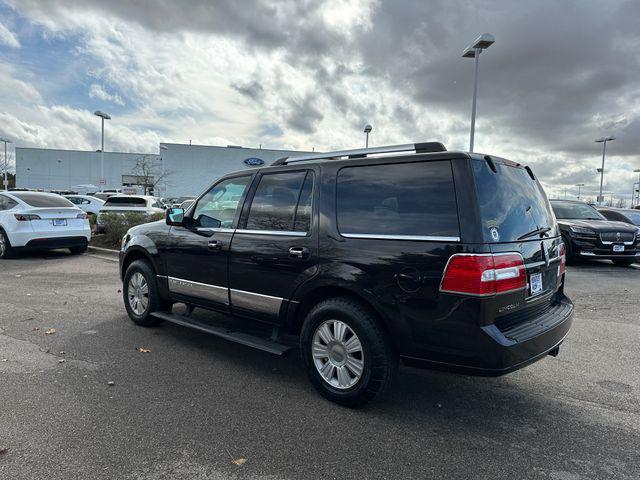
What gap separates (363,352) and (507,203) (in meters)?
1.48

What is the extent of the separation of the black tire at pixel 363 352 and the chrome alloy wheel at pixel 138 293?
260 cm

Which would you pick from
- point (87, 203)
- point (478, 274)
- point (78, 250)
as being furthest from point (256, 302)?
point (87, 203)

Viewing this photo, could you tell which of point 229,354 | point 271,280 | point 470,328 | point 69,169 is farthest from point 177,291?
point 69,169

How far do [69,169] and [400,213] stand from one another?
81.4m

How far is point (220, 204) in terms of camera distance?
464cm

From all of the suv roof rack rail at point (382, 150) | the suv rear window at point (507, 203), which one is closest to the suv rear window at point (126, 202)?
the suv roof rack rail at point (382, 150)

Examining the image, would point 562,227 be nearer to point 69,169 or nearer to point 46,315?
point 46,315

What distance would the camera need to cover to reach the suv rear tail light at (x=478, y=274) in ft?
9.31

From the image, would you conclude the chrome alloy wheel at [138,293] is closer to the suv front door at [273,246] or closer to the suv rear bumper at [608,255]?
the suv front door at [273,246]

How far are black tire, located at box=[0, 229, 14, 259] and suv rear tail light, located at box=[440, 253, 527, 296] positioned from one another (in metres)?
10.6

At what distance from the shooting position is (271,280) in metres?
3.92

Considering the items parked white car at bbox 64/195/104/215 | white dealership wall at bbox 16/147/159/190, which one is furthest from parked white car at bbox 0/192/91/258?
white dealership wall at bbox 16/147/159/190

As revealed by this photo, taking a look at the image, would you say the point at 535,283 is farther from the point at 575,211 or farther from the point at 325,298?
the point at 575,211

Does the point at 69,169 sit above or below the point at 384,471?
above
